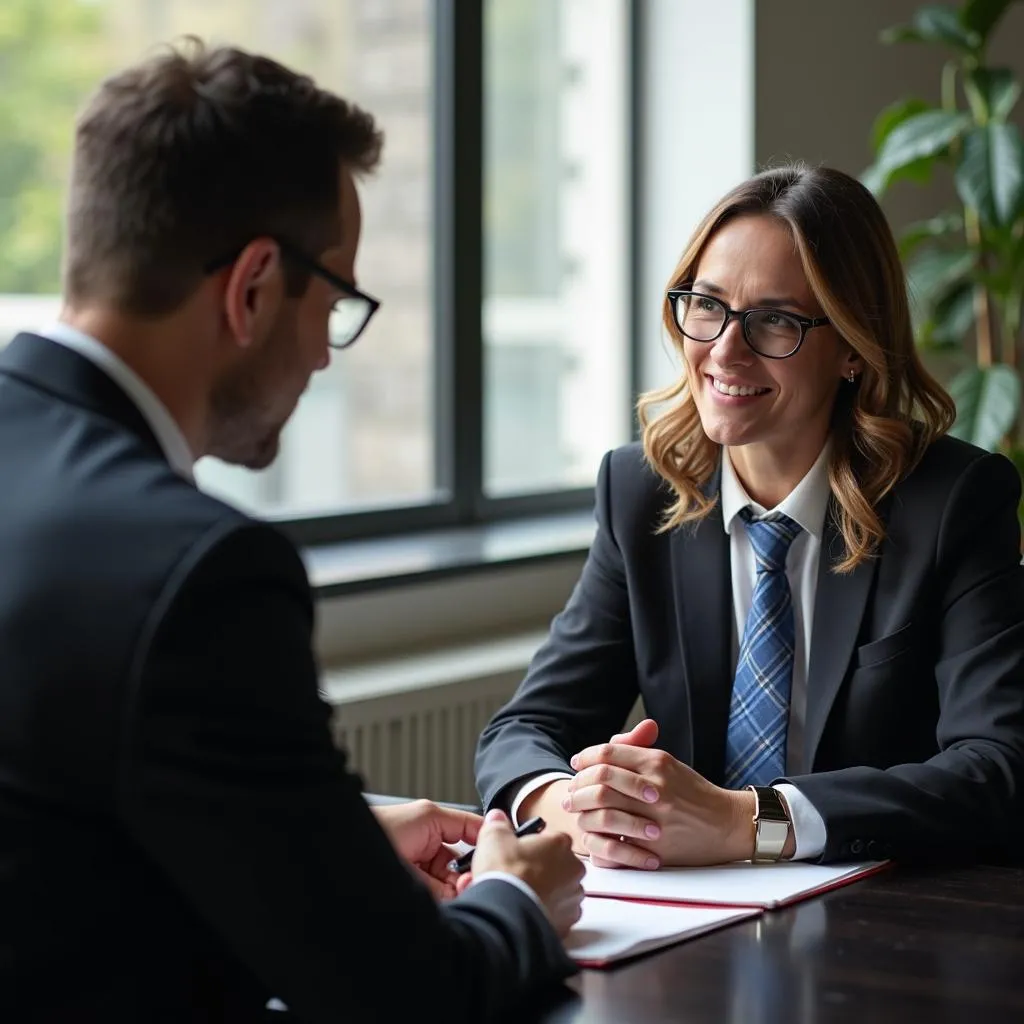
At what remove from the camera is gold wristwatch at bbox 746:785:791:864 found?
5.82ft

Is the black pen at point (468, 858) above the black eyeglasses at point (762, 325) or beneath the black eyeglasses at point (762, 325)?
beneath

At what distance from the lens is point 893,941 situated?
1.46 meters

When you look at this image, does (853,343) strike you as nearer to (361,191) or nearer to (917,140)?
(917,140)

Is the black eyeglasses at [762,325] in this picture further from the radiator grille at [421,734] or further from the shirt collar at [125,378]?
the radiator grille at [421,734]

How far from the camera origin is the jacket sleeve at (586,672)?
7.22 feet

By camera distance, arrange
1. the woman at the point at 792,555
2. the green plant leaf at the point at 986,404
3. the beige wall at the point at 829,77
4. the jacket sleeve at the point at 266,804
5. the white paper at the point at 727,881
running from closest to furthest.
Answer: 1. the jacket sleeve at the point at 266,804
2. the white paper at the point at 727,881
3. the woman at the point at 792,555
4. the green plant leaf at the point at 986,404
5. the beige wall at the point at 829,77

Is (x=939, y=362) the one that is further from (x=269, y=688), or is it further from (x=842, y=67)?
(x=269, y=688)

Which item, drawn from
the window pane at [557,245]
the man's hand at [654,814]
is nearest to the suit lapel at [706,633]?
the man's hand at [654,814]

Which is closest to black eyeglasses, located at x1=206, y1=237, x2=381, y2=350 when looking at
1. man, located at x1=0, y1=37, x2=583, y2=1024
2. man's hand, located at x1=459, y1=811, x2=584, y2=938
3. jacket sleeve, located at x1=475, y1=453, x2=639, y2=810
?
man, located at x1=0, y1=37, x2=583, y2=1024

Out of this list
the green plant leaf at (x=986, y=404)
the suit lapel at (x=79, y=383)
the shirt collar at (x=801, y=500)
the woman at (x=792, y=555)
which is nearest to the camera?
the suit lapel at (x=79, y=383)

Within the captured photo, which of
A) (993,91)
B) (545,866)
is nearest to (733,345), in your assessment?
(545,866)

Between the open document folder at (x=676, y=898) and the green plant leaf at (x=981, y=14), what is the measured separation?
9.36 ft

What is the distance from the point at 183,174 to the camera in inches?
48.8

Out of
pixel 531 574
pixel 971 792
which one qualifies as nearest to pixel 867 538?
pixel 971 792
